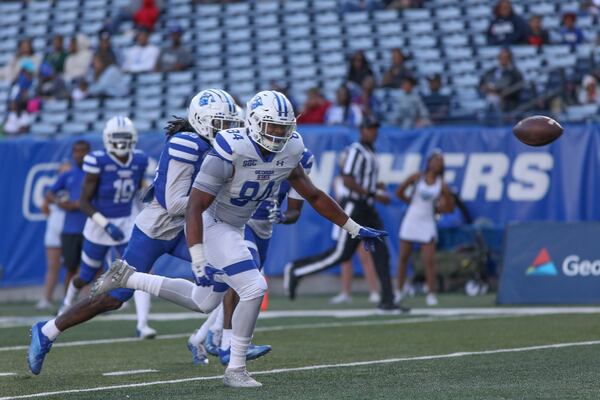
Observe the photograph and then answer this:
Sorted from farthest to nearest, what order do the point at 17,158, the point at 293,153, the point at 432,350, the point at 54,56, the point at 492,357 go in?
the point at 54,56 < the point at 17,158 < the point at 432,350 < the point at 492,357 < the point at 293,153

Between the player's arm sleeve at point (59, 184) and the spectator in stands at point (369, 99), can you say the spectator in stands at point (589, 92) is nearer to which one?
Answer: the spectator in stands at point (369, 99)

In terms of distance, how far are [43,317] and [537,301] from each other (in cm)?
458

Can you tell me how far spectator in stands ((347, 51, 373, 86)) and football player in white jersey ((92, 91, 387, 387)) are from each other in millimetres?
9865

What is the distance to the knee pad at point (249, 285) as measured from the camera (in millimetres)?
6484

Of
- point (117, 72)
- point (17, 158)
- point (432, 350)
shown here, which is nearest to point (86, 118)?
point (117, 72)

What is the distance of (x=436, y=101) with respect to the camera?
1573cm

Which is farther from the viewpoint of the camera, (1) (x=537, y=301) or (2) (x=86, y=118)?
(2) (x=86, y=118)

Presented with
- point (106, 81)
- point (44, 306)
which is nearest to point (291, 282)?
point (44, 306)

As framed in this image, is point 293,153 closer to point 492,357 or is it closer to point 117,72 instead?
point 492,357

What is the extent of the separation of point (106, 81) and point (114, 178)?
863cm

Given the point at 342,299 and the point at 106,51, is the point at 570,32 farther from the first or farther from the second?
the point at 106,51

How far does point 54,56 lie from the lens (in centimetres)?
1928

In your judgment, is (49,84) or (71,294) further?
(49,84)

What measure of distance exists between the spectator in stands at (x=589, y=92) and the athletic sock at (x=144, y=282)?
9084 millimetres
